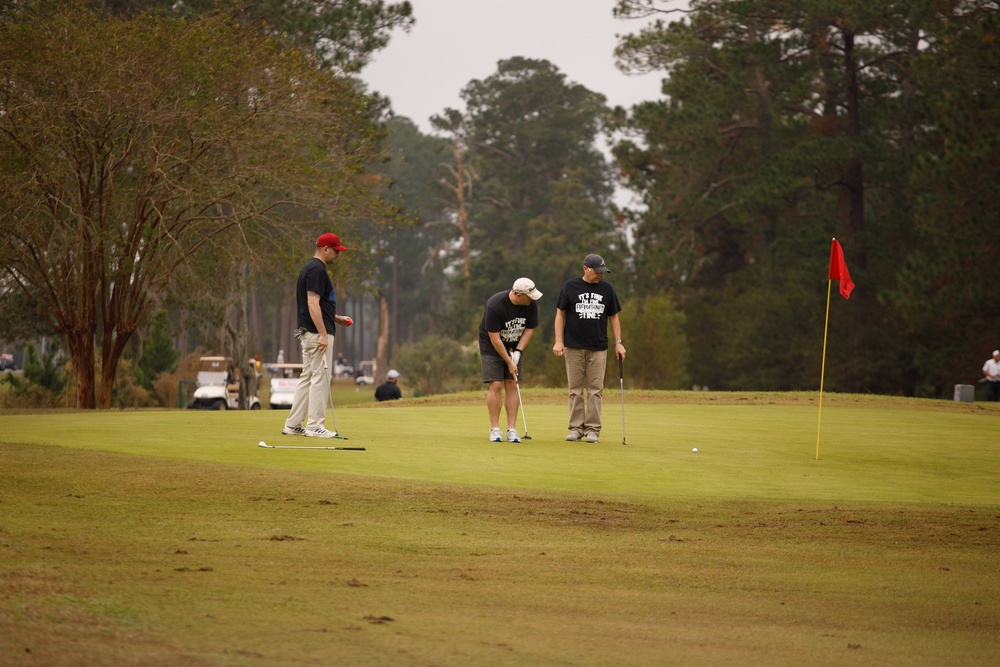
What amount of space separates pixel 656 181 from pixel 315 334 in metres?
49.2

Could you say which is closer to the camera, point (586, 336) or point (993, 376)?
point (586, 336)

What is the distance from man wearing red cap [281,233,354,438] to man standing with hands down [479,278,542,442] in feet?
5.24

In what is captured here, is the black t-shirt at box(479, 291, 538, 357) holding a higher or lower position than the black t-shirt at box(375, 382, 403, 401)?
higher

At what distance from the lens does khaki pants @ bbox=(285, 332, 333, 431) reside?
45.0ft

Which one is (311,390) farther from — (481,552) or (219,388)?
(219,388)

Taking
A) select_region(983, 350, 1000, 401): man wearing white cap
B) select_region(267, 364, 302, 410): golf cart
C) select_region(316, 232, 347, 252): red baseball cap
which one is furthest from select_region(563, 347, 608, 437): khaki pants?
select_region(267, 364, 302, 410): golf cart

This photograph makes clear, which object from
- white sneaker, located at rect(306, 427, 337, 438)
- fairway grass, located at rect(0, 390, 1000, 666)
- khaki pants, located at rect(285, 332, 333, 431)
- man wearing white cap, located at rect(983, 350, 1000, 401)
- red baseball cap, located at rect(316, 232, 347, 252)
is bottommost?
fairway grass, located at rect(0, 390, 1000, 666)

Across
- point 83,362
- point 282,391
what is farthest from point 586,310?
point 282,391

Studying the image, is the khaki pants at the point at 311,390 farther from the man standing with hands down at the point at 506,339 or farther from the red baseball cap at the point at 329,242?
the man standing with hands down at the point at 506,339

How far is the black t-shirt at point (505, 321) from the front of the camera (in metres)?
13.8

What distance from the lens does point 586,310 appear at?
14375mm

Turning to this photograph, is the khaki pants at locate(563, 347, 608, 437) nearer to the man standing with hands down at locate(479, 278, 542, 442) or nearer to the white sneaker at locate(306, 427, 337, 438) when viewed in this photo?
the man standing with hands down at locate(479, 278, 542, 442)

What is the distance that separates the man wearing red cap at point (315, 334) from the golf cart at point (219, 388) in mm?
28031

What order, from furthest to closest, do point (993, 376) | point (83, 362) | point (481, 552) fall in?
point (993, 376), point (83, 362), point (481, 552)
